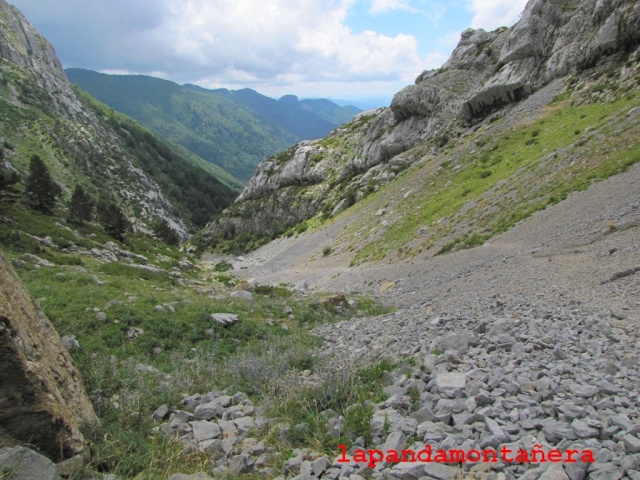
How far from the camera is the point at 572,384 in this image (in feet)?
18.7

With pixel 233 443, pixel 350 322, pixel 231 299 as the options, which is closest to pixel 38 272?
pixel 231 299

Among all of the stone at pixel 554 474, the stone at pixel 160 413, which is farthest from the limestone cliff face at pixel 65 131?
the stone at pixel 554 474

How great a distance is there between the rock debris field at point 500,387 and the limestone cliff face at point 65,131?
109m

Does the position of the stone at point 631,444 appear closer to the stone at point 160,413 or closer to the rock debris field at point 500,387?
the rock debris field at point 500,387

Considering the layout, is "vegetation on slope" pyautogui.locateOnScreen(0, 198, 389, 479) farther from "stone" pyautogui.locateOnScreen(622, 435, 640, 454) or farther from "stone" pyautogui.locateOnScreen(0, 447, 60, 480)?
"stone" pyautogui.locateOnScreen(622, 435, 640, 454)

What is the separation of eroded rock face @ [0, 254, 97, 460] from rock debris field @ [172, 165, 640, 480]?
1.88 m

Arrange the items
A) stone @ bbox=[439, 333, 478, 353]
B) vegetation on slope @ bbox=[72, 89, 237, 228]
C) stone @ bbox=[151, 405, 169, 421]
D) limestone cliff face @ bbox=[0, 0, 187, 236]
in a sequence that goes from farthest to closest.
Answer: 1. vegetation on slope @ bbox=[72, 89, 237, 228]
2. limestone cliff face @ bbox=[0, 0, 187, 236]
3. stone @ bbox=[439, 333, 478, 353]
4. stone @ bbox=[151, 405, 169, 421]

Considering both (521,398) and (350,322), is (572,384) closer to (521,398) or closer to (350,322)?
(521,398)

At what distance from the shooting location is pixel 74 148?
125062 mm

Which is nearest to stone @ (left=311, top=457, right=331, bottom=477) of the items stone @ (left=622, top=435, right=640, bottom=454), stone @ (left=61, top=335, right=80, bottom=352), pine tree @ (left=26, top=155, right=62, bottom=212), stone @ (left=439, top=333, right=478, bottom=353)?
stone @ (left=622, top=435, right=640, bottom=454)

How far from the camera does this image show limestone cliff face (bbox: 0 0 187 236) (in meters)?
117

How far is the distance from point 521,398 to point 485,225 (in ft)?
73.6

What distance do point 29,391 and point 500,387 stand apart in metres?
6.75

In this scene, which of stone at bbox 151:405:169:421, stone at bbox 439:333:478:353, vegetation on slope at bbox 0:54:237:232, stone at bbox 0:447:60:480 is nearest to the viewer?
stone at bbox 0:447:60:480
